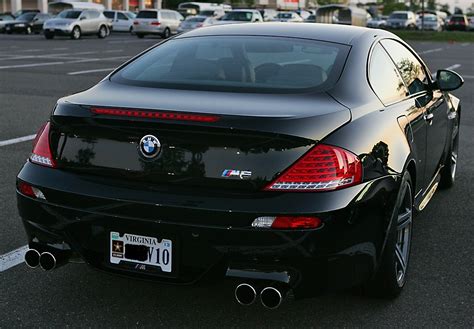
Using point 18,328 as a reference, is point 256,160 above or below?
above

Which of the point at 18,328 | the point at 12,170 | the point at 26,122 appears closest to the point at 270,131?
the point at 18,328

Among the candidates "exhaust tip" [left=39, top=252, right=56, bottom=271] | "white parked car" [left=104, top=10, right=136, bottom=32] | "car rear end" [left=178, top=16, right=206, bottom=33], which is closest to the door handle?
"exhaust tip" [left=39, top=252, right=56, bottom=271]

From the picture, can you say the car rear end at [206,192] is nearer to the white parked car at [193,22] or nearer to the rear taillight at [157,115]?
the rear taillight at [157,115]

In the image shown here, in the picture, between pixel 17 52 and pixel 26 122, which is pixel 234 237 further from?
pixel 17 52

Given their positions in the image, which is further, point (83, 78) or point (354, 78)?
point (83, 78)

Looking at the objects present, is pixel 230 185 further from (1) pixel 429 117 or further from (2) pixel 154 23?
(2) pixel 154 23

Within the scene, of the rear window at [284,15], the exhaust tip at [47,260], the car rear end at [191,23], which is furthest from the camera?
the rear window at [284,15]

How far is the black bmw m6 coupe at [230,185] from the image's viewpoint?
9.64 feet

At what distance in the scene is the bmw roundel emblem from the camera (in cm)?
303

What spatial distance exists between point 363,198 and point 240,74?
3.64ft

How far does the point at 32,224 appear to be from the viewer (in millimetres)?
3322

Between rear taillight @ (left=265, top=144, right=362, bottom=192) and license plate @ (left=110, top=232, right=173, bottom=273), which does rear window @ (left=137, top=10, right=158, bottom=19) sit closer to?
license plate @ (left=110, top=232, right=173, bottom=273)

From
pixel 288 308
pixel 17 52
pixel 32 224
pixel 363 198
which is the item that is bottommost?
pixel 17 52

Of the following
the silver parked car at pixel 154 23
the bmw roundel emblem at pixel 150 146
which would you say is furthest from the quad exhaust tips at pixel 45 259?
the silver parked car at pixel 154 23
